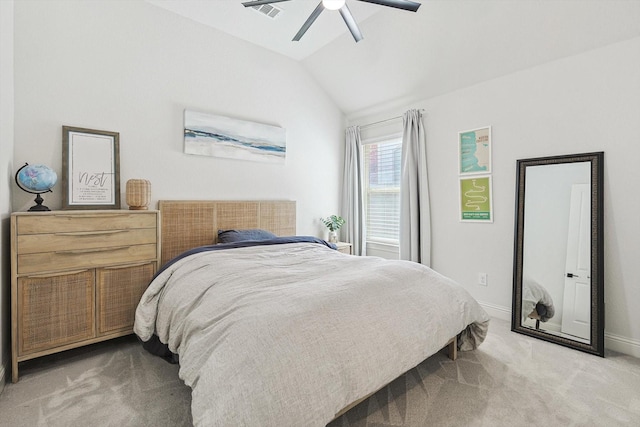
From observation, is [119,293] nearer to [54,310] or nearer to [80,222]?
[54,310]

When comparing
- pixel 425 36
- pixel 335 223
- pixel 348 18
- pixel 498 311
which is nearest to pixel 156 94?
pixel 348 18

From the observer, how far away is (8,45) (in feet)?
6.80

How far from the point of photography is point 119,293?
2363mm

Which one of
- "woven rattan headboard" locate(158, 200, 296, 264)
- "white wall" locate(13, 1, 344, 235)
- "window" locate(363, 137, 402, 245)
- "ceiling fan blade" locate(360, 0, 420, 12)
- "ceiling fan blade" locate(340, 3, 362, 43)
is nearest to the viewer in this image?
"ceiling fan blade" locate(360, 0, 420, 12)

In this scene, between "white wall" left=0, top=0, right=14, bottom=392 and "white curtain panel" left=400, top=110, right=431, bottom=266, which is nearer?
"white wall" left=0, top=0, right=14, bottom=392

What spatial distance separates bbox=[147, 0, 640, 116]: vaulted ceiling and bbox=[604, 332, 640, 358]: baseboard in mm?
2315

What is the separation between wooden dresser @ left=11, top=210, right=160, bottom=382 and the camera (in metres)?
1.99

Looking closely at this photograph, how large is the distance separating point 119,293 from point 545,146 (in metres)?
3.81

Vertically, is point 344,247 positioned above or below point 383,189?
below

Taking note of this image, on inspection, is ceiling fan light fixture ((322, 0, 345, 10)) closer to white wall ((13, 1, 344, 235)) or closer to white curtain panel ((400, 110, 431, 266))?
white wall ((13, 1, 344, 235))

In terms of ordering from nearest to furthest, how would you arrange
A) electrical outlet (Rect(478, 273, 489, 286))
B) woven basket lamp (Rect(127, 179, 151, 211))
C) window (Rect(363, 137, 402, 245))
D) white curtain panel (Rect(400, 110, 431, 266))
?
woven basket lamp (Rect(127, 179, 151, 211)) → electrical outlet (Rect(478, 273, 489, 286)) → white curtain panel (Rect(400, 110, 431, 266)) → window (Rect(363, 137, 402, 245))

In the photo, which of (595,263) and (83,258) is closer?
(83,258)

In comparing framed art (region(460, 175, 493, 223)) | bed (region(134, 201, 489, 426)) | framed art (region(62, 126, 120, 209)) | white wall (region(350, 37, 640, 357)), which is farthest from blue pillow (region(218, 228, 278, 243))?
framed art (region(460, 175, 493, 223))

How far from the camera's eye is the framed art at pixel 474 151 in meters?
3.15
